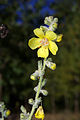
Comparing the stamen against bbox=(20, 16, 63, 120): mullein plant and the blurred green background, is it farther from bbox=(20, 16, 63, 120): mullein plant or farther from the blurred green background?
the blurred green background

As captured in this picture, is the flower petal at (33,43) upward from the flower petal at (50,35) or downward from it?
downward

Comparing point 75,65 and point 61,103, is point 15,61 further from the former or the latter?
point 61,103

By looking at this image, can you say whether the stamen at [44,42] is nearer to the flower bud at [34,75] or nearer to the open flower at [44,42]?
the open flower at [44,42]

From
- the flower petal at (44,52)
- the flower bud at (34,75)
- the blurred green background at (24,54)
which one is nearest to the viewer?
the flower bud at (34,75)

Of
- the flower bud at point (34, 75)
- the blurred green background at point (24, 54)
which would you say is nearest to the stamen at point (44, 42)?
the flower bud at point (34, 75)

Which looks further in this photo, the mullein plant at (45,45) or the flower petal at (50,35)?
the flower petal at (50,35)

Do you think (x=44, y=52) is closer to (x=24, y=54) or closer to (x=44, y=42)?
(x=44, y=42)

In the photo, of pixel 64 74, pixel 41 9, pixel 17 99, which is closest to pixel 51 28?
pixel 41 9

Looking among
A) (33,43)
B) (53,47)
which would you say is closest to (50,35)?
(53,47)
